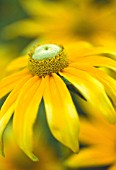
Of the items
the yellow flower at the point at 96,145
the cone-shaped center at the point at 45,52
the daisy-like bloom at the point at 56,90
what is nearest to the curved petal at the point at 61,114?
the daisy-like bloom at the point at 56,90

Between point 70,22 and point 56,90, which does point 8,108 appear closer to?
point 56,90

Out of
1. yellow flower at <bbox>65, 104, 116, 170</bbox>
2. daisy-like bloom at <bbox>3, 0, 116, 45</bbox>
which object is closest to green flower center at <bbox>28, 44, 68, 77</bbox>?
yellow flower at <bbox>65, 104, 116, 170</bbox>

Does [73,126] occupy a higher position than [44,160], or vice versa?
[73,126]

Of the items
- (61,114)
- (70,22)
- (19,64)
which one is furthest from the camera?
(70,22)

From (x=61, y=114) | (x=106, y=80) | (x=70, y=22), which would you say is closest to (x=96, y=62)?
(x=106, y=80)

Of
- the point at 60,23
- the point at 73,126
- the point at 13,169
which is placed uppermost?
the point at 60,23

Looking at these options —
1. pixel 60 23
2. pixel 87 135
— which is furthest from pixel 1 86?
pixel 60 23

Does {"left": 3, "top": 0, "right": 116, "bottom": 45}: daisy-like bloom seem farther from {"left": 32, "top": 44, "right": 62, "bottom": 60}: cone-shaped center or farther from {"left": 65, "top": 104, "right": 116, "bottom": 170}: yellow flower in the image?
{"left": 32, "top": 44, "right": 62, "bottom": 60}: cone-shaped center

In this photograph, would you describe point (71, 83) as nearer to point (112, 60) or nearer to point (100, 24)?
point (112, 60)
